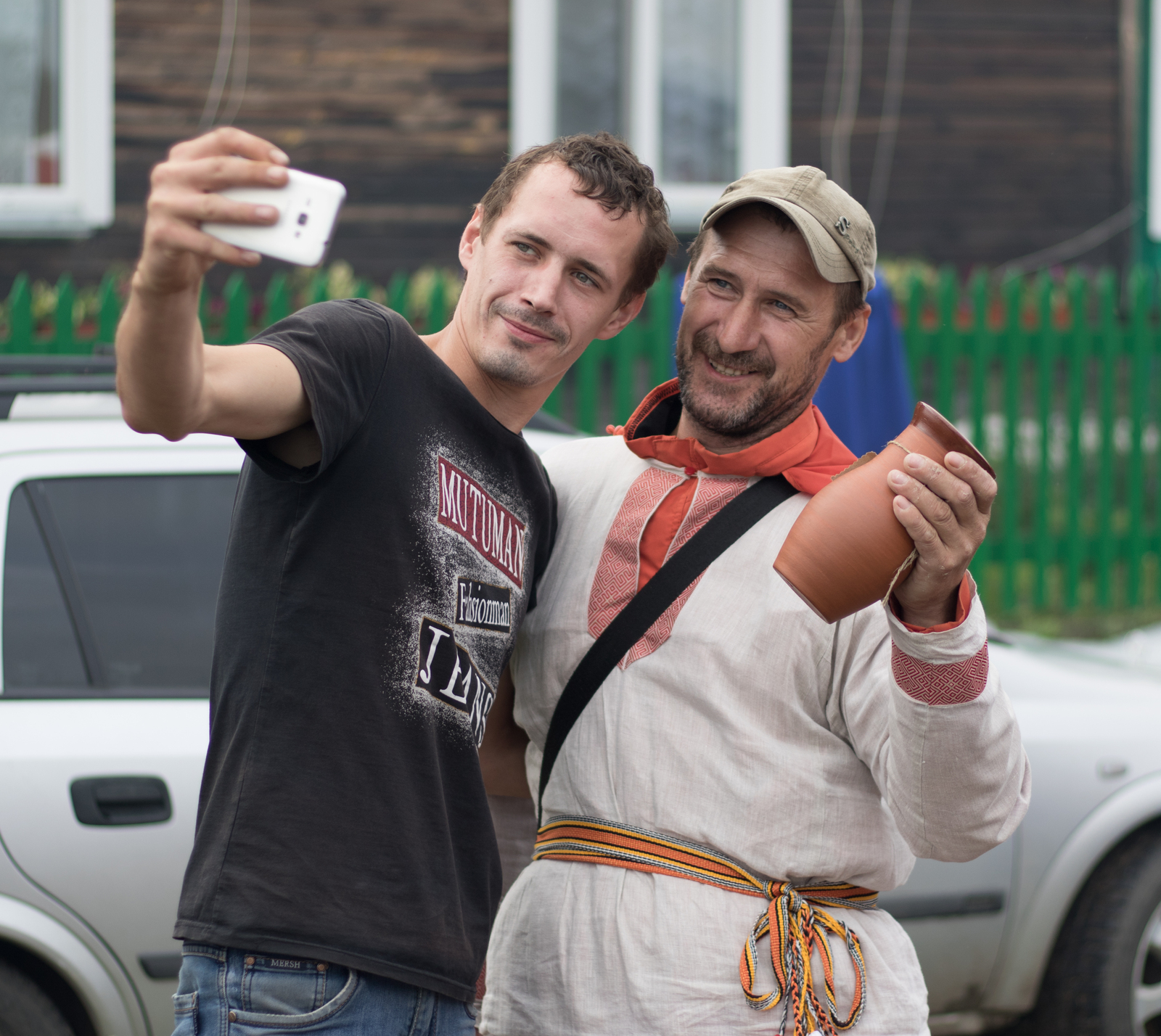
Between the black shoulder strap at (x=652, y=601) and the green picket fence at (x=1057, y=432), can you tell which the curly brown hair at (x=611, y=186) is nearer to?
the black shoulder strap at (x=652, y=601)

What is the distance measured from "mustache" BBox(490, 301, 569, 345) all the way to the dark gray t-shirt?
0.70 ft

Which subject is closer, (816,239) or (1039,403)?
(816,239)

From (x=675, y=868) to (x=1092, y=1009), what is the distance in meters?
2.02

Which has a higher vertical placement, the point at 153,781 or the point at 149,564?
the point at 149,564

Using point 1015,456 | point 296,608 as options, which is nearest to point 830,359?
point 296,608

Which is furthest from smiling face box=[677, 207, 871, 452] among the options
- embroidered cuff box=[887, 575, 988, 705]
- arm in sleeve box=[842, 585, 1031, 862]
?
Result: embroidered cuff box=[887, 575, 988, 705]

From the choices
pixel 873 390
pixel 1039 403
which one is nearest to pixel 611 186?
pixel 873 390

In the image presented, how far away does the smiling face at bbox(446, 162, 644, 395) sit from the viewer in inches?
74.3

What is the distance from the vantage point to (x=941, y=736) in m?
Result: 1.62

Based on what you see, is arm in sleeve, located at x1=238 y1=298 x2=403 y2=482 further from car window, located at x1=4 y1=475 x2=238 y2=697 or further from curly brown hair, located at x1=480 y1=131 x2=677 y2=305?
car window, located at x1=4 y1=475 x2=238 y2=697

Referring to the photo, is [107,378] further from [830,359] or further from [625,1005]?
[625,1005]

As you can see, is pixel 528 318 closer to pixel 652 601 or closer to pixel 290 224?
pixel 652 601

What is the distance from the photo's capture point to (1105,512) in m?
7.57

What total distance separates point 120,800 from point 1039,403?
6.13m
